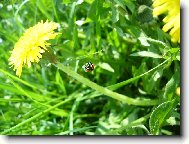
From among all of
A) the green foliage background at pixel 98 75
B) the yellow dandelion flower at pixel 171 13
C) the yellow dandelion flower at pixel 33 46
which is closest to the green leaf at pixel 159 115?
the green foliage background at pixel 98 75

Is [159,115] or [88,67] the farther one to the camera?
[88,67]

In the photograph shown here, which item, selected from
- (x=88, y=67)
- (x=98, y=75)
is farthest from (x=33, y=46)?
(x=98, y=75)

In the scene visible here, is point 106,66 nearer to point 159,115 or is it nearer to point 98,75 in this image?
point 98,75

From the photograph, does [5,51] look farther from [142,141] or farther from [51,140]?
[142,141]

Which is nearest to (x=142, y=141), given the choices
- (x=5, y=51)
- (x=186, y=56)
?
(x=186, y=56)

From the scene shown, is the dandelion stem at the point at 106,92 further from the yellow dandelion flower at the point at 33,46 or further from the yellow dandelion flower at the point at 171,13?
the yellow dandelion flower at the point at 171,13
